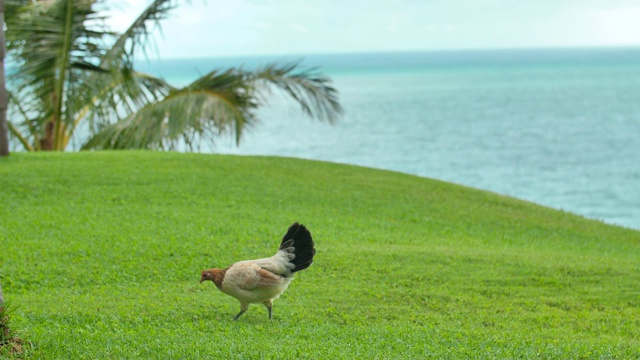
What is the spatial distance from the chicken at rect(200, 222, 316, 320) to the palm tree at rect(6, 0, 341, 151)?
7560 millimetres

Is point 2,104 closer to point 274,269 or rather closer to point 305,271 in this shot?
point 305,271

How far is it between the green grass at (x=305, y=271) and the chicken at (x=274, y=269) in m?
0.29

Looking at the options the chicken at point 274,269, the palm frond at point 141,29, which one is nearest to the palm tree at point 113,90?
the palm frond at point 141,29

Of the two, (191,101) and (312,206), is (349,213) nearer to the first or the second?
(312,206)

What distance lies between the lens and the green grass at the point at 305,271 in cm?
513

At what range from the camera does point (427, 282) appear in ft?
22.8

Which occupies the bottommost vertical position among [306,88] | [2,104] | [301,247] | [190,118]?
[301,247]

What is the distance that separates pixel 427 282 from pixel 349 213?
2985 mm

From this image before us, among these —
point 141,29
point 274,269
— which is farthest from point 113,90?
point 274,269

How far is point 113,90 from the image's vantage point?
44.2 ft

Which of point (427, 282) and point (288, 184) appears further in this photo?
point (288, 184)

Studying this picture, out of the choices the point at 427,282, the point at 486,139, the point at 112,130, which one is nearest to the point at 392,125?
the point at 486,139

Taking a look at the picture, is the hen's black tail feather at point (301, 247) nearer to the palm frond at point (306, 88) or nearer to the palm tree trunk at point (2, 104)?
the palm tree trunk at point (2, 104)

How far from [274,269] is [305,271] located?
6.84 feet
